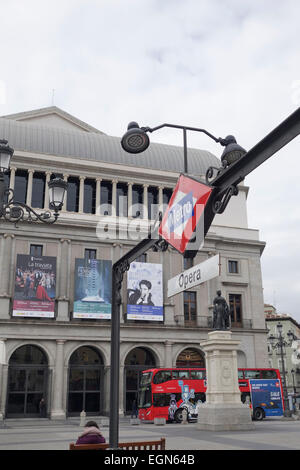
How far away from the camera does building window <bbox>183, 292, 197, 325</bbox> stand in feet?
136

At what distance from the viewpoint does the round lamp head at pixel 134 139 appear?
777 cm

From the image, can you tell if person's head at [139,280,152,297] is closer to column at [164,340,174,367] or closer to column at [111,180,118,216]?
column at [164,340,174,367]

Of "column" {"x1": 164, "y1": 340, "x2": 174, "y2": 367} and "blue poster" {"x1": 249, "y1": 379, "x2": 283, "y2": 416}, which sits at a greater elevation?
"column" {"x1": 164, "y1": 340, "x2": 174, "y2": 367}

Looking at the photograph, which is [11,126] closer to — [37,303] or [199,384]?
[37,303]

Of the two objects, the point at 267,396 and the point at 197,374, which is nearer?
the point at 197,374

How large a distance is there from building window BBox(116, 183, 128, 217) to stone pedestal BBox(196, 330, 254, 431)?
2071 centimetres

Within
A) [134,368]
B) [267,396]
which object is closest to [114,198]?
Result: [134,368]

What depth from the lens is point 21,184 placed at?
4094 centimetres

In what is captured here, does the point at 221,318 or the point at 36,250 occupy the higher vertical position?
the point at 36,250

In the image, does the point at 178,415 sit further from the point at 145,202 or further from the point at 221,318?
the point at 145,202

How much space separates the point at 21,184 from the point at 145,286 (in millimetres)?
13175

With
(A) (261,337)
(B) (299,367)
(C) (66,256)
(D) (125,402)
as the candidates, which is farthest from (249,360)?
(B) (299,367)

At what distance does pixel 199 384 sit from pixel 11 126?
89.1 ft

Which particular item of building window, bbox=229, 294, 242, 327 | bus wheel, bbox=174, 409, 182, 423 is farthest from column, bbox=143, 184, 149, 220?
bus wheel, bbox=174, 409, 182, 423
